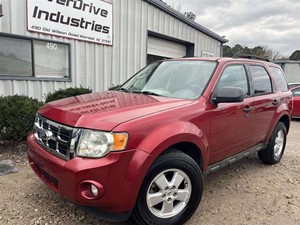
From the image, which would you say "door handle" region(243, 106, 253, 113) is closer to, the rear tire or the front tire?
the rear tire

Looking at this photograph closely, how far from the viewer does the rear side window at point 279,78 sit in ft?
15.8

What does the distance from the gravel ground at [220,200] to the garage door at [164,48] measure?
23.3 feet

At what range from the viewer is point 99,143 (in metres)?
2.27

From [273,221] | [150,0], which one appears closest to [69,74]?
[150,0]

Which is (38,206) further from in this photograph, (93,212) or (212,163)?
(212,163)

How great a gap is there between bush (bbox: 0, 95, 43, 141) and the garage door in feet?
21.6

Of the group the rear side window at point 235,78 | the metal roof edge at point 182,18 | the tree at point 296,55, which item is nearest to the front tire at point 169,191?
the rear side window at point 235,78

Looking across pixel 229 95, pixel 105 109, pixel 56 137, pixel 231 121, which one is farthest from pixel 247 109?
pixel 56 137

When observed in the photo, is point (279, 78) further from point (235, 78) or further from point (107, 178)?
point (107, 178)

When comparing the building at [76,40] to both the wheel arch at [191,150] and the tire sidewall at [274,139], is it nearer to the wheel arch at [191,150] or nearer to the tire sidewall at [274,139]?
the wheel arch at [191,150]

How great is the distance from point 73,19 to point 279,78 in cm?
558

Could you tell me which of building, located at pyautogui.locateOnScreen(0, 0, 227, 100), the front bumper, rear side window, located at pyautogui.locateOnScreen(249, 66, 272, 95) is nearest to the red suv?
the front bumper

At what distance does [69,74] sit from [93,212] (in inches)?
233

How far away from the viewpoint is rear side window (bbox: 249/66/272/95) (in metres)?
4.12
